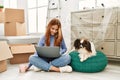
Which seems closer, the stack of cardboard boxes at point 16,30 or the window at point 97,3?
the window at point 97,3

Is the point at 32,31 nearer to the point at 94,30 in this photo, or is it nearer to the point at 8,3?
the point at 8,3

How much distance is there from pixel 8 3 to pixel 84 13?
276 cm

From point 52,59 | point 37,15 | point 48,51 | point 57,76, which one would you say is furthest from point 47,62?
point 37,15

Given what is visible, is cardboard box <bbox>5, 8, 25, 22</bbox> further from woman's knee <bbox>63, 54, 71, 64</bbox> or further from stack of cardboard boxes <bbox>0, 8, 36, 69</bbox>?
woman's knee <bbox>63, 54, 71, 64</bbox>

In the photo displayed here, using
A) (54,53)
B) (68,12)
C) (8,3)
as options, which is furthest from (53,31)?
(8,3)

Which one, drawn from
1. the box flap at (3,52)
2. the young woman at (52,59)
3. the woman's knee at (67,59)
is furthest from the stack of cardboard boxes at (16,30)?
the woman's knee at (67,59)

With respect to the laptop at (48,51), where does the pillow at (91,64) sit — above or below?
below

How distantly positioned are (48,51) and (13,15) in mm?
1605

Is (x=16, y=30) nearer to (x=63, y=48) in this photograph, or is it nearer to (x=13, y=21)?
(x=13, y=21)

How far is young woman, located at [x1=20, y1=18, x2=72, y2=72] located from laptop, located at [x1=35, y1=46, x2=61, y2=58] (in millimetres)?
85

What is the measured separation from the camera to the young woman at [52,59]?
2.51m

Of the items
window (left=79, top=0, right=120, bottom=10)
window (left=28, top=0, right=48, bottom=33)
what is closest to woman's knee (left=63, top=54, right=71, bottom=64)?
window (left=79, top=0, right=120, bottom=10)

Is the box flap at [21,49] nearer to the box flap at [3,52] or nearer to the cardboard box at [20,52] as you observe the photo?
the cardboard box at [20,52]

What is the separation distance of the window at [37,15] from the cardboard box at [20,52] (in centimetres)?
127
